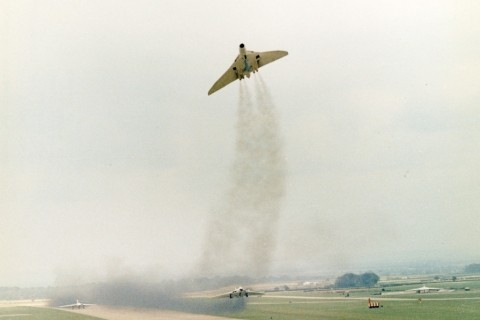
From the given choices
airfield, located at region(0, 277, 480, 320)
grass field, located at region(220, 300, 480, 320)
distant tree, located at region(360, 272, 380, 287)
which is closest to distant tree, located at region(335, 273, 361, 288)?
distant tree, located at region(360, 272, 380, 287)

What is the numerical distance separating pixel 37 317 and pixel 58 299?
22842 millimetres

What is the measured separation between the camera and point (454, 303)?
75562mm

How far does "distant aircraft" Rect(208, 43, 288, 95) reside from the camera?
56062 mm

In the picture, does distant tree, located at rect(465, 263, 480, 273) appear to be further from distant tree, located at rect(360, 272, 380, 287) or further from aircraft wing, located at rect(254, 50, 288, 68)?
aircraft wing, located at rect(254, 50, 288, 68)

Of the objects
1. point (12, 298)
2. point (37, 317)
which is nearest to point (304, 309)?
point (37, 317)

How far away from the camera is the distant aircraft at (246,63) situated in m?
56.1

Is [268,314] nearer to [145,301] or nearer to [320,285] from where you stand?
[145,301]

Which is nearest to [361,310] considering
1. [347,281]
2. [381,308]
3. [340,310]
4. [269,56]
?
[340,310]

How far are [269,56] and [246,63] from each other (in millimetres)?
3253

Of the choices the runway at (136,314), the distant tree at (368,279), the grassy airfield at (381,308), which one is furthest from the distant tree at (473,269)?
the runway at (136,314)

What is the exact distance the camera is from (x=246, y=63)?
56469 mm

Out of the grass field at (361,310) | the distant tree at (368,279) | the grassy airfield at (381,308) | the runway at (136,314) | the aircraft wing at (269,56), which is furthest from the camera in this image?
the distant tree at (368,279)

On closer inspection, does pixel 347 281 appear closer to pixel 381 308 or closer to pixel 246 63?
pixel 381 308

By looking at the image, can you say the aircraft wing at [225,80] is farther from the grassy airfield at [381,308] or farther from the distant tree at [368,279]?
the distant tree at [368,279]
